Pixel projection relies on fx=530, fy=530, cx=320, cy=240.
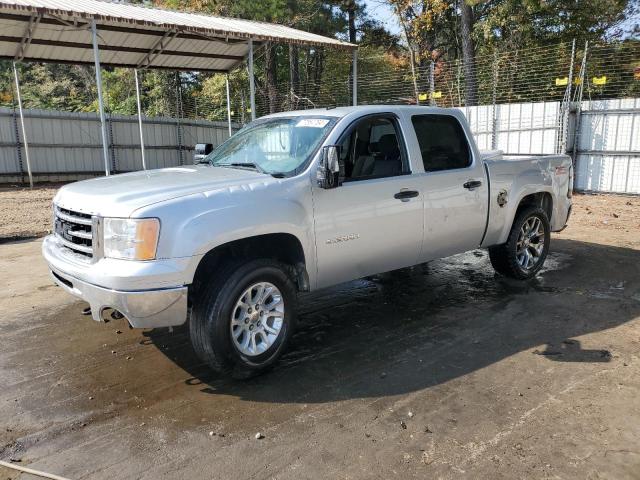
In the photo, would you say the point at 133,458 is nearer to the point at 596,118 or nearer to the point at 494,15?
the point at 596,118

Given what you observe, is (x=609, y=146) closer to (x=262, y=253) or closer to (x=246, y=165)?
(x=246, y=165)

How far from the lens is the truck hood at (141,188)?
3.60 meters

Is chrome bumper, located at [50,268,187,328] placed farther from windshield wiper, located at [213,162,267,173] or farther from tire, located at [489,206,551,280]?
tire, located at [489,206,551,280]

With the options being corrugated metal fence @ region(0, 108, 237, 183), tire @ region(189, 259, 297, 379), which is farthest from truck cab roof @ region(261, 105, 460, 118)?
corrugated metal fence @ region(0, 108, 237, 183)

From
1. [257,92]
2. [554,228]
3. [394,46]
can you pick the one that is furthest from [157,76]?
[554,228]

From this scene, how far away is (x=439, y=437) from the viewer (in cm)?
320

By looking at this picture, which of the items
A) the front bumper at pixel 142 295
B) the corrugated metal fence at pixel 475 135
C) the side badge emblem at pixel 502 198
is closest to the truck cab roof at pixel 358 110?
the side badge emblem at pixel 502 198

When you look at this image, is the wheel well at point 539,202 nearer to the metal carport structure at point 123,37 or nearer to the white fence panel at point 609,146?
the metal carport structure at point 123,37

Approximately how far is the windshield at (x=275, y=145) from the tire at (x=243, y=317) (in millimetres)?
923

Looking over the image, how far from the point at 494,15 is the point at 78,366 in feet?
69.2

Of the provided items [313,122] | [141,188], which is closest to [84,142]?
[313,122]

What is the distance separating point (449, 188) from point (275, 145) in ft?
5.70

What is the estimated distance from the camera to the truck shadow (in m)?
3.92

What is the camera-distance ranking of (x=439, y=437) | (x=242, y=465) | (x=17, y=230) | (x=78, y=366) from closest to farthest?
(x=242, y=465) < (x=439, y=437) < (x=78, y=366) < (x=17, y=230)
